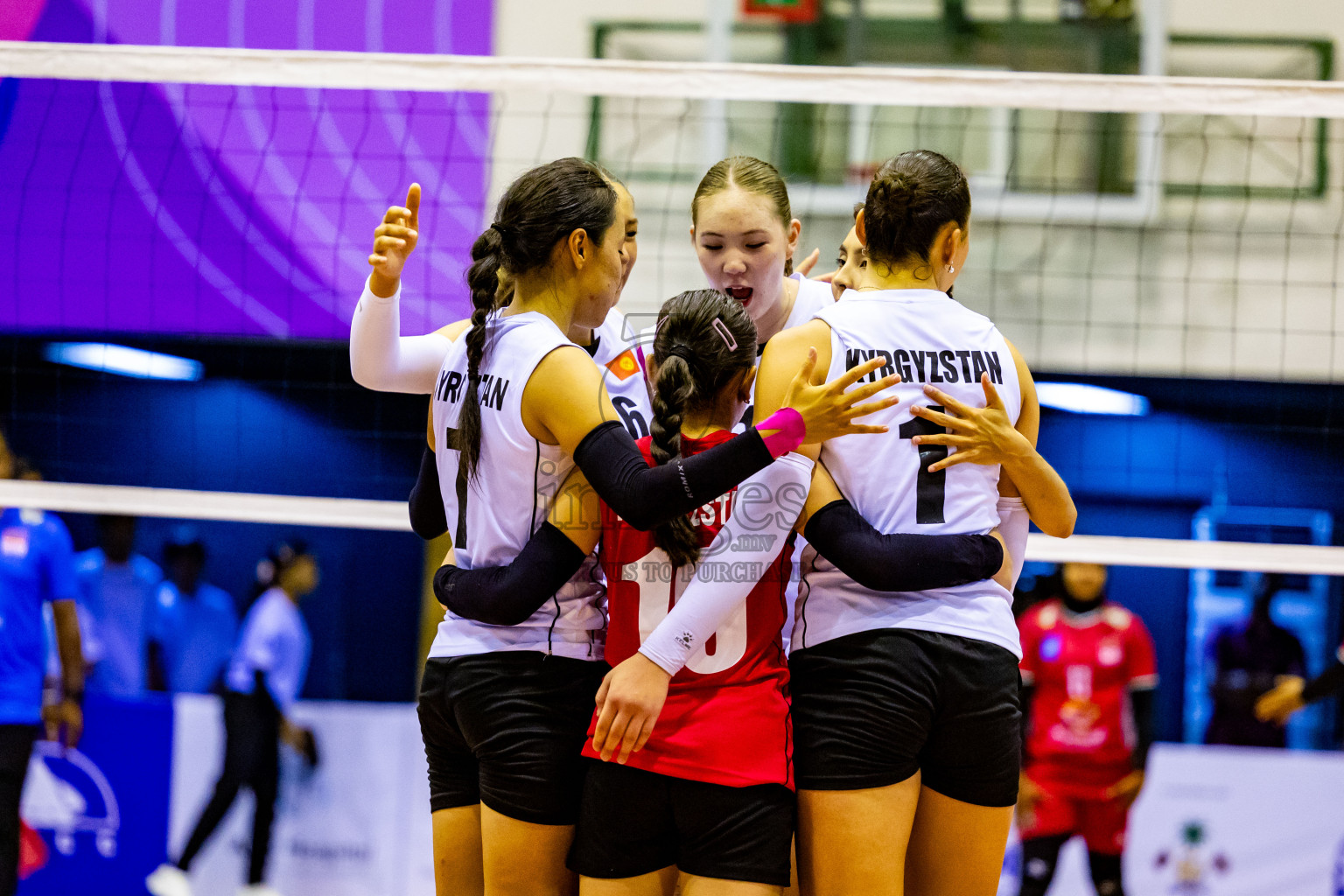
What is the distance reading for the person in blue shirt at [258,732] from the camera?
563 cm

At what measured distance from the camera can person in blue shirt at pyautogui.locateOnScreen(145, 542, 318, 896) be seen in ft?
18.5

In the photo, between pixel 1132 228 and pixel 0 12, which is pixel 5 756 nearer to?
pixel 0 12

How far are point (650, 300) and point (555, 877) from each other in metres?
5.30

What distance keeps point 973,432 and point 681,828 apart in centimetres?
82

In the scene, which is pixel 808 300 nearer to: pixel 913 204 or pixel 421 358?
pixel 913 204

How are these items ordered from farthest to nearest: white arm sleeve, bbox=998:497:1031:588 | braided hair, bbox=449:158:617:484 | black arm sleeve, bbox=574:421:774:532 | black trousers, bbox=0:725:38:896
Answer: black trousers, bbox=0:725:38:896 < white arm sleeve, bbox=998:497:1031:588 < braided hair, bbox=449:158:617:484 < black arm sleeve, bbox=574:421:774:532

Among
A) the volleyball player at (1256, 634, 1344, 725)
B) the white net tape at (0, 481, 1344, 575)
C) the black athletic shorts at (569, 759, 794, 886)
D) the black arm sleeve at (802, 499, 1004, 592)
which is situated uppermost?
the black arm sleeve at (802, 499, 1004, 592)

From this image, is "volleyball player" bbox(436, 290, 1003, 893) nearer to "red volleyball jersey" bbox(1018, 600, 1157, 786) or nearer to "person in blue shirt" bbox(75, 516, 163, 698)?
"red volleyball jersey" bbox(1018, 600, 1157, 786)

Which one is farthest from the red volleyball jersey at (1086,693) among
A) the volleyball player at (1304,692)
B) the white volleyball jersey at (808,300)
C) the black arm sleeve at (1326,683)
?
the white volleyball jersey at (808,300)

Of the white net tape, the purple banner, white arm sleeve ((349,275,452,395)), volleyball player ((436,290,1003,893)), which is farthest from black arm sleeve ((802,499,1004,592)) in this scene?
the purple banner

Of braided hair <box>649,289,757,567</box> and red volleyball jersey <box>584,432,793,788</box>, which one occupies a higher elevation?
braided hair <box>649,289,757,567</box>

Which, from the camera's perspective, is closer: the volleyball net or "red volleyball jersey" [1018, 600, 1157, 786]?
"red volleyball jersey" [1018, 600, 1157, 786]

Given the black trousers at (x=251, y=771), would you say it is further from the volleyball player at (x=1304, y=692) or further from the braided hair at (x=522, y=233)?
the volleyball player at (x=1304, y=692)

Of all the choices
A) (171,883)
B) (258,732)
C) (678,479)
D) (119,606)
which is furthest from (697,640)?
(119,606)
